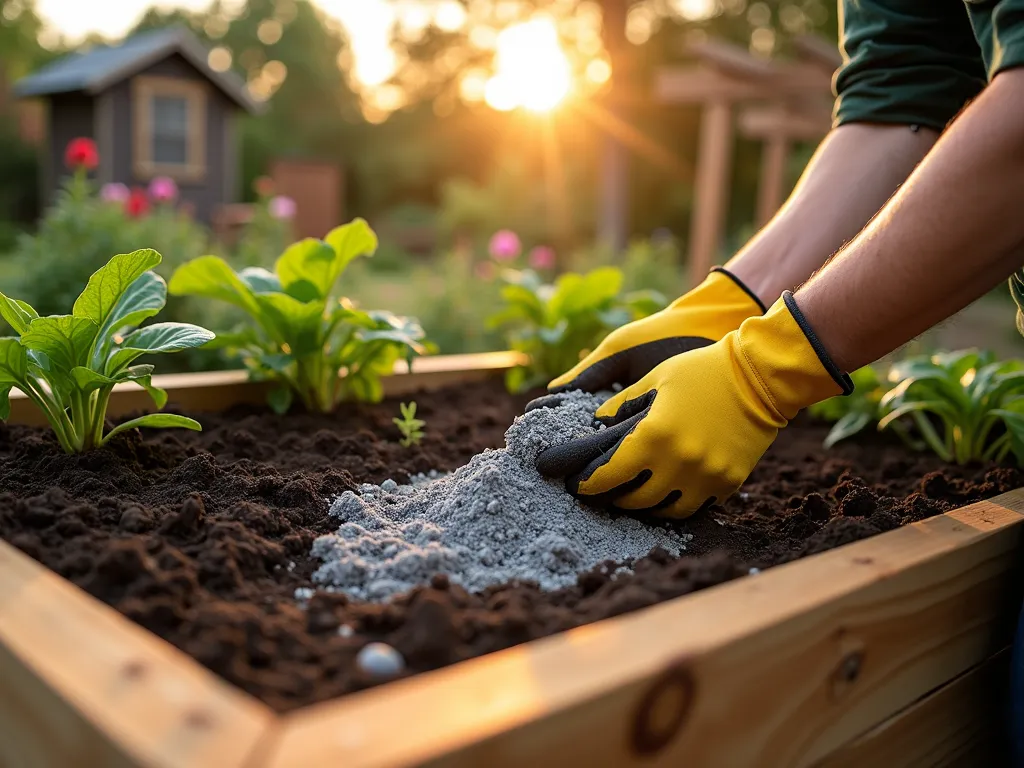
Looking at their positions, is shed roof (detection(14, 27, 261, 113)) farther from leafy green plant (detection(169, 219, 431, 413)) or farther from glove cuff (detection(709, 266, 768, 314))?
glove cuff (detection(709, 266, 768, 314))

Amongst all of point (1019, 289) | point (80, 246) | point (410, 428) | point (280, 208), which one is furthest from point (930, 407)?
point (280, 208)

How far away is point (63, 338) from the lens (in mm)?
1493

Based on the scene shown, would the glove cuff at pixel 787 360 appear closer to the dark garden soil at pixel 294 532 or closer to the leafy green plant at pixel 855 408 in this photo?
the dark garden soil at pixel 294 532

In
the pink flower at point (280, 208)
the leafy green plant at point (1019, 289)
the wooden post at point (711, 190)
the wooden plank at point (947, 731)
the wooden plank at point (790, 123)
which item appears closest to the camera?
the wooden plank at point (947, 731)

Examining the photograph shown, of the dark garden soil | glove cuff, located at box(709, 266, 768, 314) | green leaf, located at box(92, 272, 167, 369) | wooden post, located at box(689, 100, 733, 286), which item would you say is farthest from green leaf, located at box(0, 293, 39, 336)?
wooden post, located at box(689, 100, 733, 286)

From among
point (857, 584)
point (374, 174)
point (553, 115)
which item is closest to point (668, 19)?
point (553, 115)

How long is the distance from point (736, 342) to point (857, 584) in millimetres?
532

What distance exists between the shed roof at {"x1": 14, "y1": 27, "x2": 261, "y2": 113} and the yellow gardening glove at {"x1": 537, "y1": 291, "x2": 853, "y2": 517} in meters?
13.9

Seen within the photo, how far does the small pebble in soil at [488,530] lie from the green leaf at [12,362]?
0.60 m

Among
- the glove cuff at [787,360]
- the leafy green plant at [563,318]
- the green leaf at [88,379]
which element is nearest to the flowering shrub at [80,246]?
the leafy green plant at [563,318]

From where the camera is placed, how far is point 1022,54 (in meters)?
1.20

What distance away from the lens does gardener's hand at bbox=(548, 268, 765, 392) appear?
1828 millimetres

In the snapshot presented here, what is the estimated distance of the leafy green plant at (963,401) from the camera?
2.11 m

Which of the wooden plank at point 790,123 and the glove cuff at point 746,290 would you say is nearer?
the glove cuff at point 746,290
